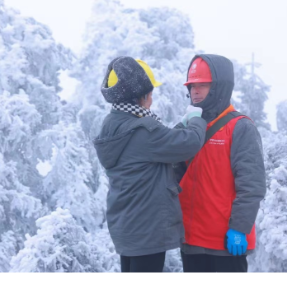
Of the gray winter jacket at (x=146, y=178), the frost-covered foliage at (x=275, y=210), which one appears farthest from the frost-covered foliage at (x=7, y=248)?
the gray winter jacket at (x=146, y=178)

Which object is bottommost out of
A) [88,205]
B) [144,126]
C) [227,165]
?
[88,205]

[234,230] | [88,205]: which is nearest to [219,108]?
[234,230]

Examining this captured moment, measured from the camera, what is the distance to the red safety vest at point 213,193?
6.03ft

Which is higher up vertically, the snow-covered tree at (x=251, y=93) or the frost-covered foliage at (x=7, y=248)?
the snow-covered tree at (x=251, y=93)

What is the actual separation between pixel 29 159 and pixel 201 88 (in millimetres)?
4321

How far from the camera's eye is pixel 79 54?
6.82 m

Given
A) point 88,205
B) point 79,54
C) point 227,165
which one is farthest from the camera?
point 79,54

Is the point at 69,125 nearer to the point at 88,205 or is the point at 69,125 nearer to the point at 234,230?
the point at 88,205

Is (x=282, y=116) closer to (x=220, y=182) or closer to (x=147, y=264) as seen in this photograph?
(x=220, y=182)

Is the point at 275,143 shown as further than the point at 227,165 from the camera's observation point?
Yes


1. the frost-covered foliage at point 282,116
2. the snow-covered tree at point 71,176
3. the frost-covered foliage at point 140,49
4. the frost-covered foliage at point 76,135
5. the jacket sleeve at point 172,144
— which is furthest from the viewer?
the frost-covered foliage at point 140,49

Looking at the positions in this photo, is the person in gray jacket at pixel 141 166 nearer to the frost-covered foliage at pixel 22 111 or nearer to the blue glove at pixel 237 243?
the blue glove at pixel 237 243

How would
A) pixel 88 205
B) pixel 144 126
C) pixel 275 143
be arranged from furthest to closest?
1. pixel 88 205
2. pixel 275 143
3. pixel 144 126
